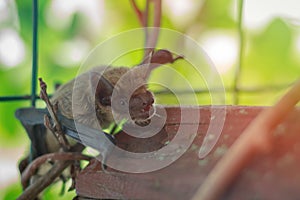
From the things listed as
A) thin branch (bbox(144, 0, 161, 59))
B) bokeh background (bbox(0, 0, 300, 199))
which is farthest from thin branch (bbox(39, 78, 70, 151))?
bokeh background (bbox(0, 0, 300, 199))

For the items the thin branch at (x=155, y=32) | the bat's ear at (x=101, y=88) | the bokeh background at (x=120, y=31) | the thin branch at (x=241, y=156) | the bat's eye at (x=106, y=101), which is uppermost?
the thin branch at (x=241, y=156)

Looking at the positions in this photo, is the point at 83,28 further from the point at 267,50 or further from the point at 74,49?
the point at 267,50

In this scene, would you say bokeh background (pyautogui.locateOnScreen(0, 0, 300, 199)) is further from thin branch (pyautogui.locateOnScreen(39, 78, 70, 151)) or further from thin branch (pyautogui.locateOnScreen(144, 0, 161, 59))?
thin branch (pyautogui.locateOnScreen(39, 78, 70, 151))

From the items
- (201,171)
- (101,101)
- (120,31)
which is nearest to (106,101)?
(101,101)

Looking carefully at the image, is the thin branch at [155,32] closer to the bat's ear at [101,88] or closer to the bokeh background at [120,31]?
the bat's ear at [101,88]

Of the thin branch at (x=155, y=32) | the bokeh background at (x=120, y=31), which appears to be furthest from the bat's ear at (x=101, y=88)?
the bokeh background at (x=120, y=31)

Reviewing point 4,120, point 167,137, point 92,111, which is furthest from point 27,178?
point 4,120
